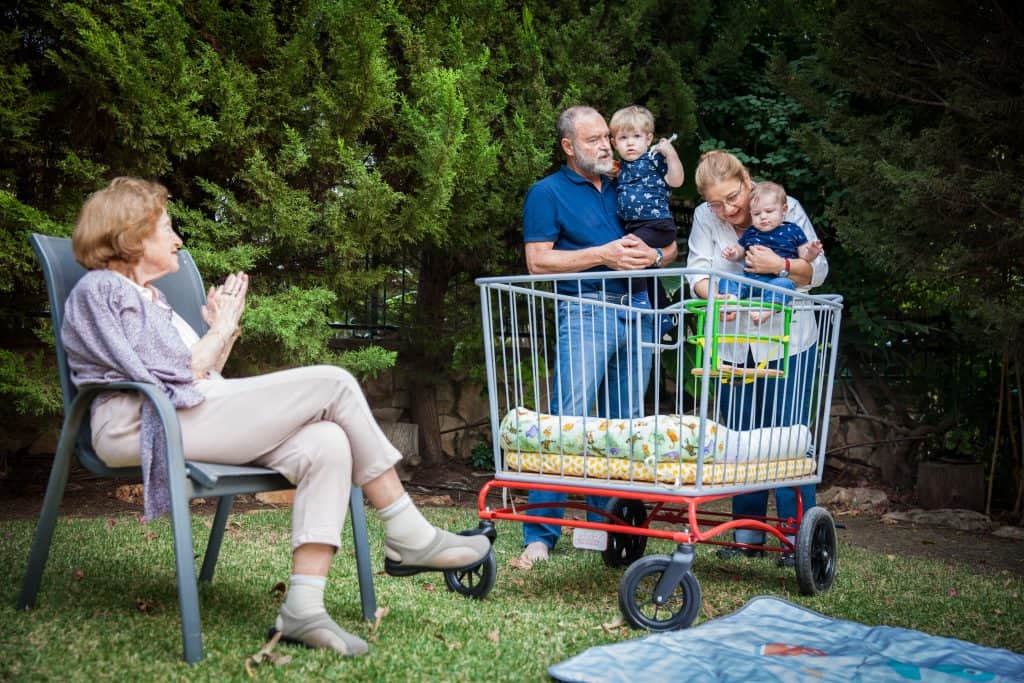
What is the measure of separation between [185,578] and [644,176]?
2457mm

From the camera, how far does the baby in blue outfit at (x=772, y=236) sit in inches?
149

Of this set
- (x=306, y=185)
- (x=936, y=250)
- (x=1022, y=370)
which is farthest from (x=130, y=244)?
(x=1022, y=370)

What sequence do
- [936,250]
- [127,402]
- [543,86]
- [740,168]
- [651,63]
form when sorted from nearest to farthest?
1. [127,402]
2. [740,168]
3. [936,250]
4. [543,86]
5. [651,63]

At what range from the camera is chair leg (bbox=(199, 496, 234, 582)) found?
10.3 feet

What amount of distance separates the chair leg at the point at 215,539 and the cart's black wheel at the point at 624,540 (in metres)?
1.49

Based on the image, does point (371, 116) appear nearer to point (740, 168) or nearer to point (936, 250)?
point (740, 168)

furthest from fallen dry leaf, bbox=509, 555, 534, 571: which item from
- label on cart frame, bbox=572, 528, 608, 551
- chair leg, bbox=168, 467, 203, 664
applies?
chair leg, bbox=168, 467, 203, 664

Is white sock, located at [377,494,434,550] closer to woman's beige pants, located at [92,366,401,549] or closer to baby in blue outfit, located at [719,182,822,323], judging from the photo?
woman's beige pants, located at [92,366,401,549]

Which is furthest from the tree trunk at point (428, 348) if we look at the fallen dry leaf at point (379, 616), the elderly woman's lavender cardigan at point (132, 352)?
the elderly woman's lavender cardigan at point (132, 352)

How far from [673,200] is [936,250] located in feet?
7.00

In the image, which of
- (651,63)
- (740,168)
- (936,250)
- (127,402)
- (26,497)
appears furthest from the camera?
(651,63)

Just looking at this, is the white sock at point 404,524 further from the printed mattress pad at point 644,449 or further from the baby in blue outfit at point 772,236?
the baby in blue outfit at point 772,236

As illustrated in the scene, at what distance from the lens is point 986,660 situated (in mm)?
2648

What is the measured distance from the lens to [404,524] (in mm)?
2750
